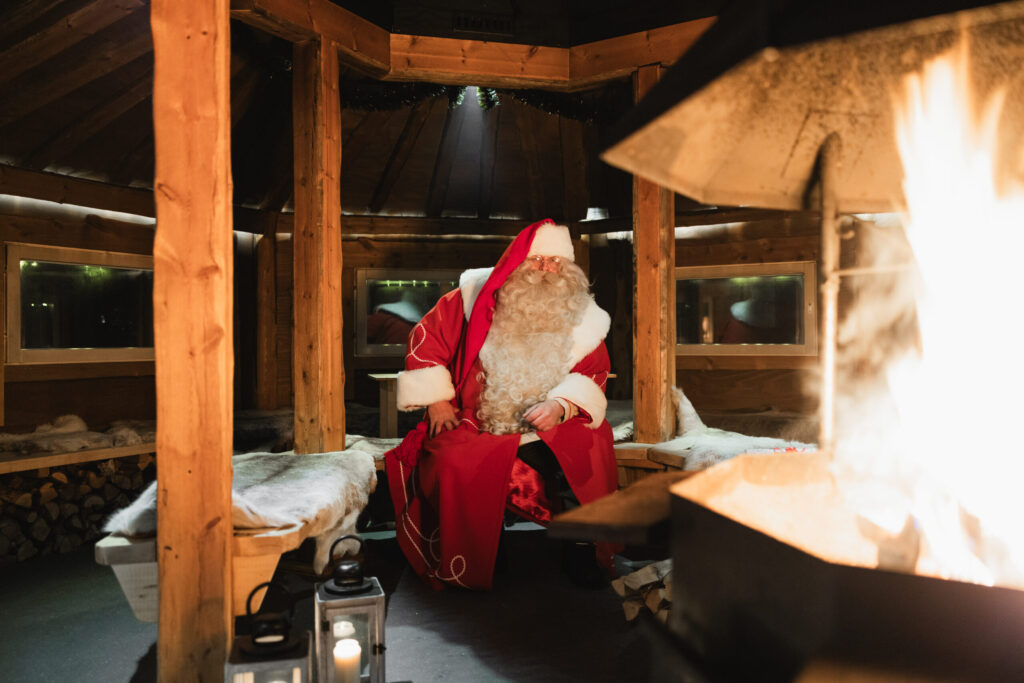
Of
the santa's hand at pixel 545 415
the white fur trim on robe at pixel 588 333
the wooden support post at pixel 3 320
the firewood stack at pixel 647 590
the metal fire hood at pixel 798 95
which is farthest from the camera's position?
the wooden support post at pixel 3 320

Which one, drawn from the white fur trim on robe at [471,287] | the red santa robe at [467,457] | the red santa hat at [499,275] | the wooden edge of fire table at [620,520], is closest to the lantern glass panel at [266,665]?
the wooden edge of fire table at [620,520]

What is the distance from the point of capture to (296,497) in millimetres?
Result: 2400

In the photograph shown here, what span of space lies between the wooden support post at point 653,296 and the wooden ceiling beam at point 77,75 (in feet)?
9.05

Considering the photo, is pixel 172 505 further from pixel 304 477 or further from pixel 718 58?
pixel 718 58

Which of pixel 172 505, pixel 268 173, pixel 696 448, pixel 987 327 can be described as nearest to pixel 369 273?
pixel 268 173

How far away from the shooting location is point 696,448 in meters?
3.33

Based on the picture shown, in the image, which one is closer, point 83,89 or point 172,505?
point 172,505

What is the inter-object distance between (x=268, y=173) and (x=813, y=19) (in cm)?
474

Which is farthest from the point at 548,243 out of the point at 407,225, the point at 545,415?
the point at 407,225

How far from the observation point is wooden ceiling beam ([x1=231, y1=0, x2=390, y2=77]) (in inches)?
117

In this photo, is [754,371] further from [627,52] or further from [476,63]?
[476,63]

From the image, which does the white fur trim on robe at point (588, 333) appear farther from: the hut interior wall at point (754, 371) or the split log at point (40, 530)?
the split log at point (40, 530)

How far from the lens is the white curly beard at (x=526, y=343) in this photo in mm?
3182

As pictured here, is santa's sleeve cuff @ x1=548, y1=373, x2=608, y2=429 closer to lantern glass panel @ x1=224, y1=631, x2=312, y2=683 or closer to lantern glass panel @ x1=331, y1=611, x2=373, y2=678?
lantern glass panel @ x1=331, y1=611, x2=373, y2=678
